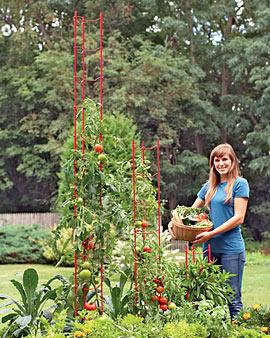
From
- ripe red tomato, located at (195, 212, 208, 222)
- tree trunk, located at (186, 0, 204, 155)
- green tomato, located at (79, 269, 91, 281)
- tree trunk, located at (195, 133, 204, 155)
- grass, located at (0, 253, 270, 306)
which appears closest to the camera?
green tomato, located at (79, 269, 91, 281)

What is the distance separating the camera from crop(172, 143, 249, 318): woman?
14.3 feet

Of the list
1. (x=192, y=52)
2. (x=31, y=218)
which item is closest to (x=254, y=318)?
(x=31, y=218)

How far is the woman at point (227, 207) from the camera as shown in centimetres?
437

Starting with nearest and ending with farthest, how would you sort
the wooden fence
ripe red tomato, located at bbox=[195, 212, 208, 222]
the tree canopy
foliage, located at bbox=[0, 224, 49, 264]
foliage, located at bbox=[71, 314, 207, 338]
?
foliage, located at bbox=[71, 314, 207, 338] < ripe red tomato, located at bbox=[195, 212, 208, 222] < foliage, located at bbox=[0, 224, 49, 264] < the wooden fence < the tree canopy

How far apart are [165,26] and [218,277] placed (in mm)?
15413

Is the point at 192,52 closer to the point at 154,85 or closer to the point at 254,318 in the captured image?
the point at 154,85

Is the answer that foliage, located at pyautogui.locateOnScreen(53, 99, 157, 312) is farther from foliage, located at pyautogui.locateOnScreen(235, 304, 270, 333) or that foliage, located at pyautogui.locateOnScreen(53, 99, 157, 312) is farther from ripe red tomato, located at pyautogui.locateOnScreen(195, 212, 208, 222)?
foliage, located at pyautogui.locateOnScreen(235, 304, 270, 333)

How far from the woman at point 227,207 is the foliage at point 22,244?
9150 mm

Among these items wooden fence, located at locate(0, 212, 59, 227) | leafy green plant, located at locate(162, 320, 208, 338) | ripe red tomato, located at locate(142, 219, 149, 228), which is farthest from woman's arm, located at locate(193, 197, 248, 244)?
wooden fence, located at locate(0, 212, 59, 227)

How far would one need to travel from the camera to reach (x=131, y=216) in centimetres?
408

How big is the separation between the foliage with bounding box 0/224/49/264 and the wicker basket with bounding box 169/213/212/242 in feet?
30.2

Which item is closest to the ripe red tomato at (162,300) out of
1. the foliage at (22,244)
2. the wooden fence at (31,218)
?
the foliage at (22,244)

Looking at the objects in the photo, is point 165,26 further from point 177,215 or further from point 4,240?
point 177,215

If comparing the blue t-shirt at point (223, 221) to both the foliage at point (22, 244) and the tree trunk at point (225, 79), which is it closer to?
the foliage at point (22, 244)
